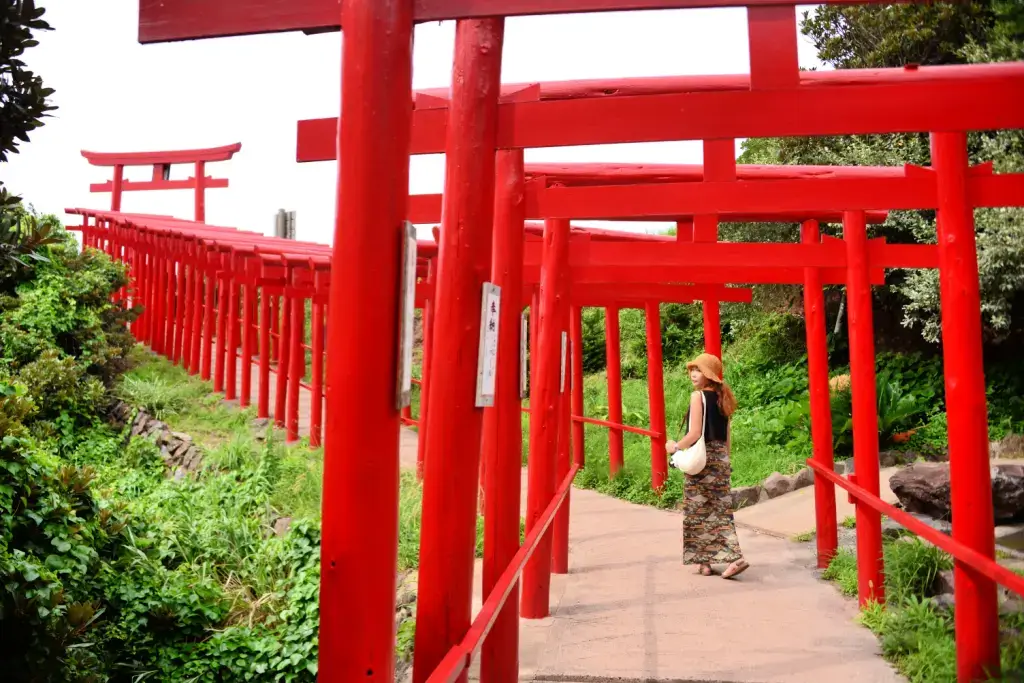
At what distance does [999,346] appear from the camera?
593 inches

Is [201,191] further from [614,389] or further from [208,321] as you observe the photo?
[614,389]

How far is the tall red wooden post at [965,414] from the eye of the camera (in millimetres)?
4805

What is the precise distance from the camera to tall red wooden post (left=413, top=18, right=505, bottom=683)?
11.6 feet

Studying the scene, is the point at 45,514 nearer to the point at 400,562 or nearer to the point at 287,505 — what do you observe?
the point at 400,562

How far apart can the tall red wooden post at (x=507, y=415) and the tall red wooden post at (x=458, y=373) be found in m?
1.23

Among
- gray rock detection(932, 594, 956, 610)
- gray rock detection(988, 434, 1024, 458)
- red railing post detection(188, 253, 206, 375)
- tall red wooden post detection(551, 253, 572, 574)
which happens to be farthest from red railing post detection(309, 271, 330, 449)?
gray rock detection(988, 434, 1024, 458)

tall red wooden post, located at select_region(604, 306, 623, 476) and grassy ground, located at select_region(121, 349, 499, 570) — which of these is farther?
tall red wooden post, located at select_region(604, 306, 623, 476)

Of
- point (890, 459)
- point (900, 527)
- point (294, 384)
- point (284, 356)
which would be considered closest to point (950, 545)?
point (900, 527)

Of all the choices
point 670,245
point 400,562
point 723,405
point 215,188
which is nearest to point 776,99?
point 670,245

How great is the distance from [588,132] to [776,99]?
0.68 metres

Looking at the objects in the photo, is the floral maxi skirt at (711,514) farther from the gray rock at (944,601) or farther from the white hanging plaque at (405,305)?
the white hanging plaque at (405,305)

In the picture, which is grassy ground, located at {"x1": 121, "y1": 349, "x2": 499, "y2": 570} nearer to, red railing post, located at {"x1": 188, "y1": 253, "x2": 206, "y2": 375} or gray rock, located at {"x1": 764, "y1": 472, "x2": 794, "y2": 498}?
red railing post, located at {"x1": 188, "y1": 253, "x2": 206, "y2": 375}

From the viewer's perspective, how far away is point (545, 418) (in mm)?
6578

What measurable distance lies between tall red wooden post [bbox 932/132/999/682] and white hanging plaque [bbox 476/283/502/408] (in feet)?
8.31
